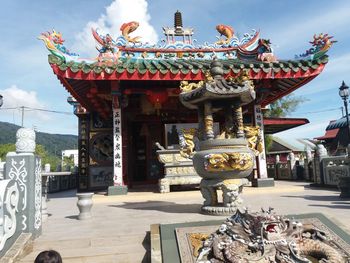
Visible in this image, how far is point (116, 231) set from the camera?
4949 millimetres

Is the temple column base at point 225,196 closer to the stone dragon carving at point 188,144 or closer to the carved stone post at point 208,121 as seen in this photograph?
the stone dragon carving at point 188,144

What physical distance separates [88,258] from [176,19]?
40.4ft

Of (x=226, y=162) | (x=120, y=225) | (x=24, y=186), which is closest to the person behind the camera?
(x=24, y=186)

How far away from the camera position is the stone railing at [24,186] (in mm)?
4328

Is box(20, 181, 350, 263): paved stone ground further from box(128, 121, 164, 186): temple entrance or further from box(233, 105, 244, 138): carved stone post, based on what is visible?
box(128, 121, 164, 186): temple entrance

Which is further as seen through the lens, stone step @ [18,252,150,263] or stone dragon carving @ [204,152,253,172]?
stone dragon carving @ [204,152,253,172]

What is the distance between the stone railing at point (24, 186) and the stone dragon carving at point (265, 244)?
8.99ft

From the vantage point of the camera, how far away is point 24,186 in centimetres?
473

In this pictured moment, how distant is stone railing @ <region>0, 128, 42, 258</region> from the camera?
4.33 meters

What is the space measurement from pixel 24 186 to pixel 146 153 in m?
8.80

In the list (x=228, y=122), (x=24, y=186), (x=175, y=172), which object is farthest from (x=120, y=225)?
(x=175, y=172)

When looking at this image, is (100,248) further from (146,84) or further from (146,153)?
(146,153)

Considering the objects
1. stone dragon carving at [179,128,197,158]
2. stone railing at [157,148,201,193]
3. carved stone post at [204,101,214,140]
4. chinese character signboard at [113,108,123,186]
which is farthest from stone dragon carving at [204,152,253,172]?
chinese character signboard at [113,108,123,186]

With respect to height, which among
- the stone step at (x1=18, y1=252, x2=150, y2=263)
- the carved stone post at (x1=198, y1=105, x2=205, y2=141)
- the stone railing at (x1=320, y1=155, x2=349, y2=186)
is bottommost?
the stone step at (x1=18, y1=252, x2=150, y2=263)
